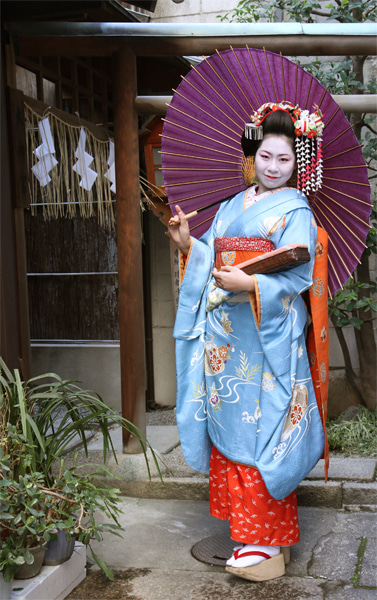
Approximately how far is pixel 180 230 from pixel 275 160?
0.63m

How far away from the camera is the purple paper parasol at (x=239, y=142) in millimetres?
3443

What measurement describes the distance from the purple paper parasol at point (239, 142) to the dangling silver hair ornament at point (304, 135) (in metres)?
0.14

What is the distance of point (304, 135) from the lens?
10.8 ft

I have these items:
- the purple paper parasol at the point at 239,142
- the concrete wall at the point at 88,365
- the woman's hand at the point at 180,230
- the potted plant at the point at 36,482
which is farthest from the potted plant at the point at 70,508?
the concrete wall at the point at 88,365

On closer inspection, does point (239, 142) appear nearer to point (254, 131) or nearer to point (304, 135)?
point (254, 131)

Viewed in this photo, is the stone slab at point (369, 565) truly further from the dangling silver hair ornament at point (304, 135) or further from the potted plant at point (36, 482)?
the dangling silver hair ornament at point (304, 135)

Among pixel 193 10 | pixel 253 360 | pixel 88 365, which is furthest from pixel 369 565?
pixel 193 10

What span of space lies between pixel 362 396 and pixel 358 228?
3063 millimetres

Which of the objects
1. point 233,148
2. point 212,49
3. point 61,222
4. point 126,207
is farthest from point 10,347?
point 61,222

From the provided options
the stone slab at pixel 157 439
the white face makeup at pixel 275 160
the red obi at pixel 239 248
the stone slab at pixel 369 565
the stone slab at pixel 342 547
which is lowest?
the stone slab at pixel 342 547

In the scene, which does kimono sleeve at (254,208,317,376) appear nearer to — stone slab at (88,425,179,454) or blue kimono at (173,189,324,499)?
blue kimono at (173,189,324,499)

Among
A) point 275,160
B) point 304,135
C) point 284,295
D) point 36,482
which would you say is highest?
point 304,135

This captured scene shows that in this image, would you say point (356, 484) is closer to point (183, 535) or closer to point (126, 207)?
point (183, 535)

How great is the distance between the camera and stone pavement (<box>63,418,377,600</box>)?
10.7ft
